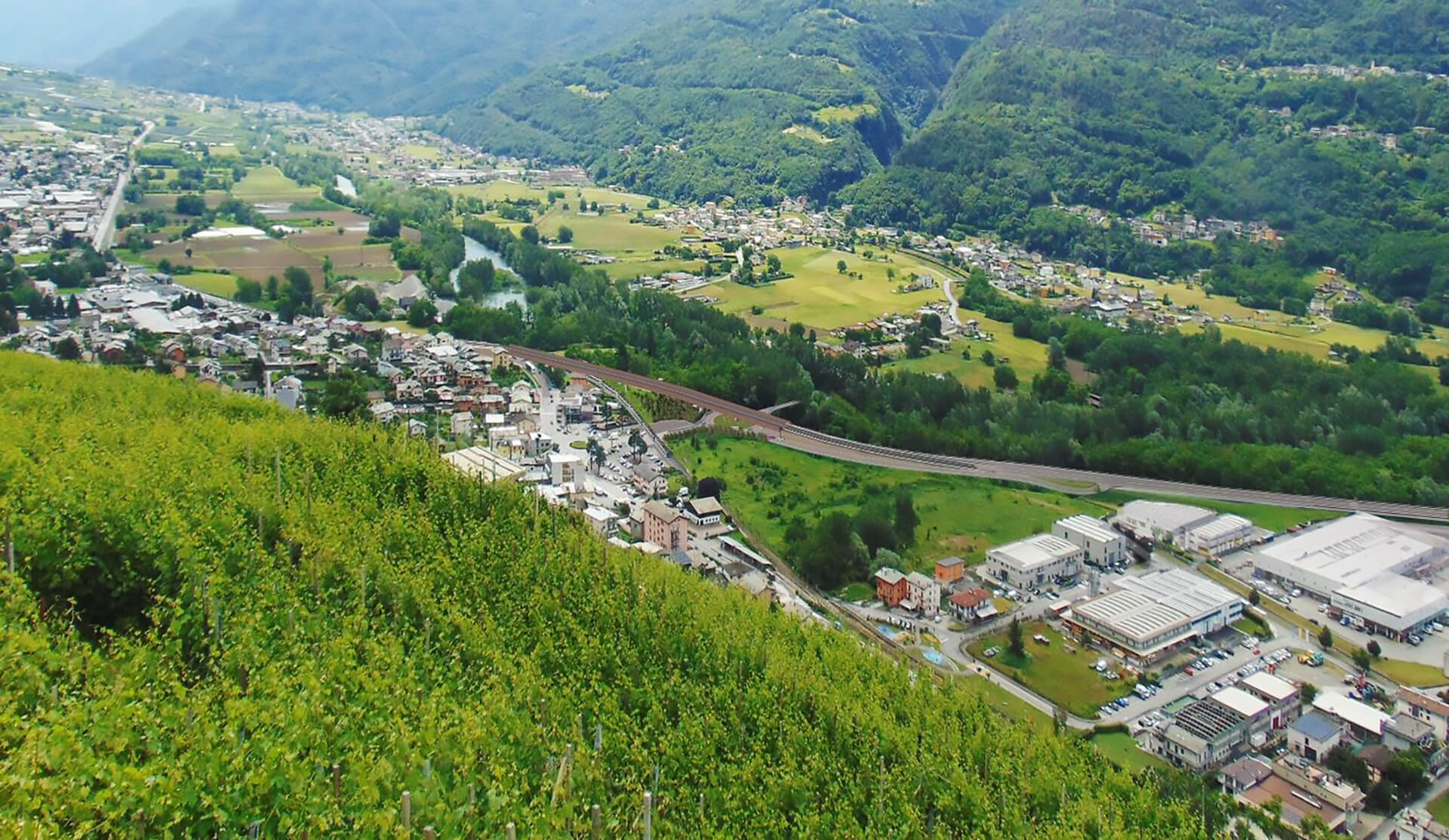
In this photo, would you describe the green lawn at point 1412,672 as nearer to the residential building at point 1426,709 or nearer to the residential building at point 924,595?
the residential building at point 1426,709

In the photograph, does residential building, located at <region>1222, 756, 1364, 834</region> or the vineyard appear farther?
residential building, located at <region>1222, 756, 1364, 834</region>

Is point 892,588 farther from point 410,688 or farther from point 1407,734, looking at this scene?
point 410,688

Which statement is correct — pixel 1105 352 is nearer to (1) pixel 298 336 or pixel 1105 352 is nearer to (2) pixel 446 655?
(1) pixel 298 336

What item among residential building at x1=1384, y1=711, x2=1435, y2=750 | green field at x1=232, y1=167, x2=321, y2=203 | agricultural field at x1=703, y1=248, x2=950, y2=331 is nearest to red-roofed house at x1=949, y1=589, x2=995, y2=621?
residential building at x1=1384, y1=711, x2=1435, y2=750

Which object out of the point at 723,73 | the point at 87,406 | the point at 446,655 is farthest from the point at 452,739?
the point at 723,73

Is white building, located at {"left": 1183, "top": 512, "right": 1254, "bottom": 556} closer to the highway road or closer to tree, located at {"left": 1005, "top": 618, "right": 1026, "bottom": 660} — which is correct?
the highway road

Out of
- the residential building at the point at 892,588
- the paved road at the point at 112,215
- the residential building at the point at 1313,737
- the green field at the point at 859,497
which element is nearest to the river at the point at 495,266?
the paved road at the point at 112,215
